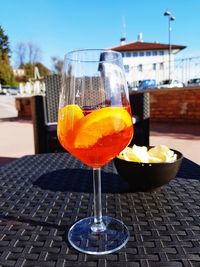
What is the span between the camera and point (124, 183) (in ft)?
3.06

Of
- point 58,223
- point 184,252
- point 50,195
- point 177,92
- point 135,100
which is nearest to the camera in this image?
point 184,252

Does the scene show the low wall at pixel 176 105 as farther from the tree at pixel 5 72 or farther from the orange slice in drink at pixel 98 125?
the tree at pixel 5 72

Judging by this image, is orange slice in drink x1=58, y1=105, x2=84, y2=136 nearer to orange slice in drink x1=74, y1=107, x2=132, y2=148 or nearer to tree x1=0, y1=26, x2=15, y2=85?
orange slice in drink x1=74, y1=107, x2=132, y2=148

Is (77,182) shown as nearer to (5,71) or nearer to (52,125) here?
(52,125)

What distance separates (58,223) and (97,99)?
0.33m

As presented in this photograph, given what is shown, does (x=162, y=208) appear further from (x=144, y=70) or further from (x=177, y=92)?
(x=144, y=70)

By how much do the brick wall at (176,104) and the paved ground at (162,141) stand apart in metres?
0.43

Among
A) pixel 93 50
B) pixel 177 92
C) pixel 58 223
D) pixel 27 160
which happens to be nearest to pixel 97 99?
pixel 93 50

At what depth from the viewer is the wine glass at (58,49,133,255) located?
0.59 meters

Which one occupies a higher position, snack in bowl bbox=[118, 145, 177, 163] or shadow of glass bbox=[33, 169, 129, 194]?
snack in bowl bbox=[118, 145, 177, 163]

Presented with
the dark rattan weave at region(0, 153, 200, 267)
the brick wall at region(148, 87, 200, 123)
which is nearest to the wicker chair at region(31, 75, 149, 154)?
the dark rattan weave at region(0, 153, 200, 267)

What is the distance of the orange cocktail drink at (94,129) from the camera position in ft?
1.93

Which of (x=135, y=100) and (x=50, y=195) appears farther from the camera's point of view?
(x=135, y=100)

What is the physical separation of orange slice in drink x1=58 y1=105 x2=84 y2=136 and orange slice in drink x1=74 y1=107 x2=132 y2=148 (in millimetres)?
12
